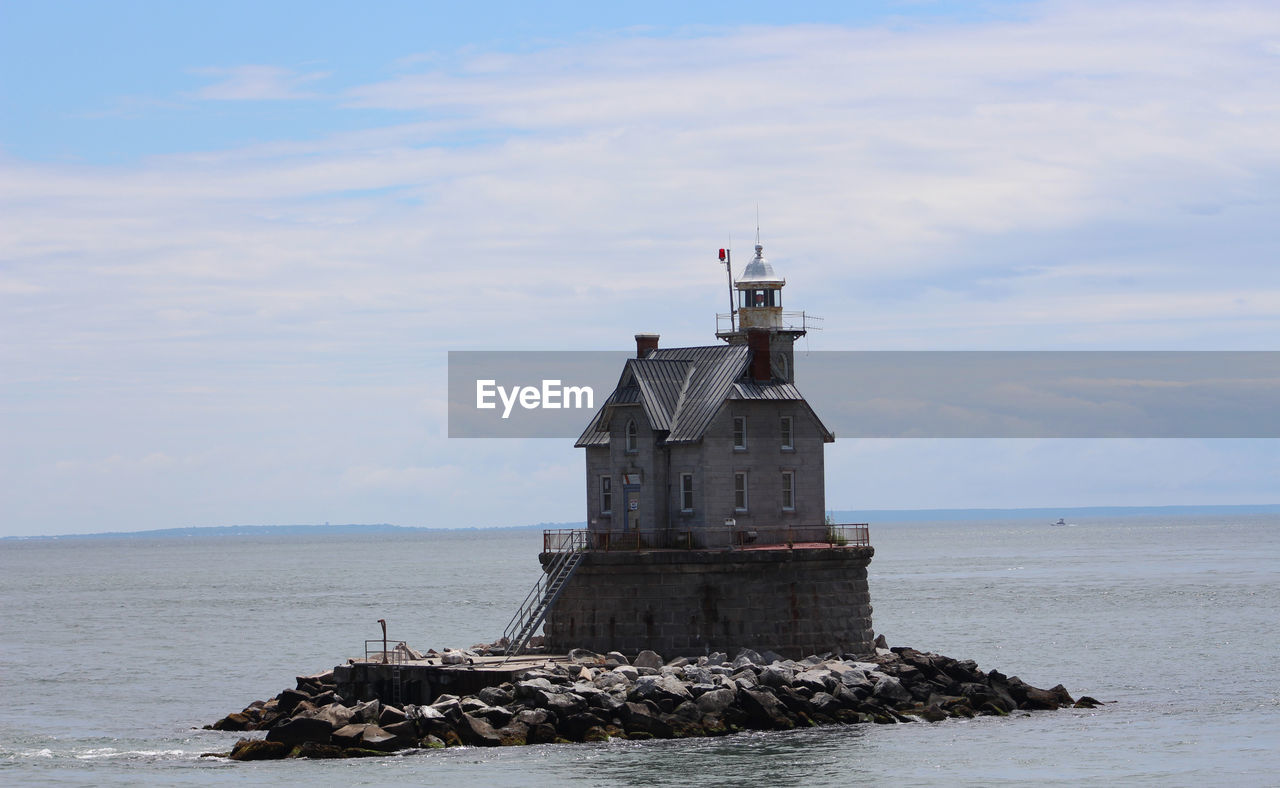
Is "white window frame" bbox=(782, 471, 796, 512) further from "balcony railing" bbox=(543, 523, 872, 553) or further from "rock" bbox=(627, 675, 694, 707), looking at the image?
"rock" bbox=(627, 675, 694, 707)

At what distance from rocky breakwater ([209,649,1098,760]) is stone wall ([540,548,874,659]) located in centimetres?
68

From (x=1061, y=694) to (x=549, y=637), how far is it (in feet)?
43.7

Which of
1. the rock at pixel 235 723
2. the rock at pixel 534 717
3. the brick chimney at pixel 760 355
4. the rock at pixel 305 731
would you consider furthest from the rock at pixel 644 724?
the rock at pixel 235 723

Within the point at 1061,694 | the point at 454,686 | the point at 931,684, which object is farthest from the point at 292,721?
the point at 1061,694

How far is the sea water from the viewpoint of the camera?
35875 millimetres

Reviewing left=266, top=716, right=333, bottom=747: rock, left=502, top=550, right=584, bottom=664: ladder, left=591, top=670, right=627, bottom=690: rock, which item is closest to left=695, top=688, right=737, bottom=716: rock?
left=591, top=670, right=627, bottom=690: rock

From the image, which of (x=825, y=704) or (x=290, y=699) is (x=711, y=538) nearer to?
(x=825, y=704)

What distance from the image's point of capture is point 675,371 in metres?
46.0

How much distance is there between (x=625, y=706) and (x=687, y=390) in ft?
32.8

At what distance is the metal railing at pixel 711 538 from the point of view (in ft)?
143

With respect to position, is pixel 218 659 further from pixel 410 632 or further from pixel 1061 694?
pixel 1061 694

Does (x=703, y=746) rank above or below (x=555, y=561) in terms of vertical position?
below

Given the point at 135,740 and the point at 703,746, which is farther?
the point at 135,740

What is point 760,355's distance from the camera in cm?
4541
